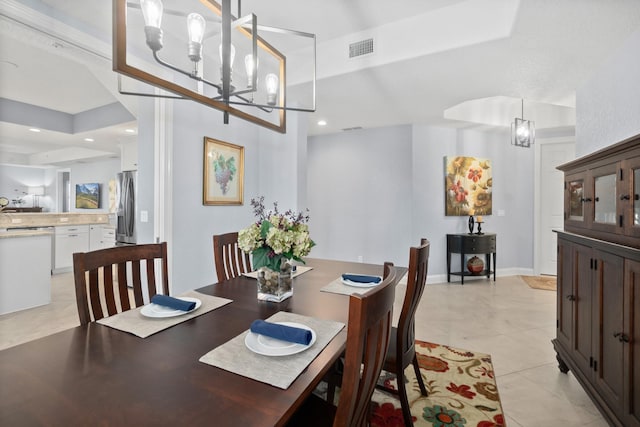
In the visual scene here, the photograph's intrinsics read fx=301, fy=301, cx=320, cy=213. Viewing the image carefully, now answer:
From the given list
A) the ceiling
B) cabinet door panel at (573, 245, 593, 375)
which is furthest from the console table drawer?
cabinet door panel at (573, 245, 593, 375)

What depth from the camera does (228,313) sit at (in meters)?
1.29

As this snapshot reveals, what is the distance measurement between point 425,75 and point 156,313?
2.93 meters

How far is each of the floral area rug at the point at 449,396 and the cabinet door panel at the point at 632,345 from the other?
1.89ft

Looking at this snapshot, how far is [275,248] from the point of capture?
136 centimetres

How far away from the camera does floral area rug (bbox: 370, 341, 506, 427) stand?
1687mm

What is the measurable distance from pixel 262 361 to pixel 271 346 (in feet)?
0.23

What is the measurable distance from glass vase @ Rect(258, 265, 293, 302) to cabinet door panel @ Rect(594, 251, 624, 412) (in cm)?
164

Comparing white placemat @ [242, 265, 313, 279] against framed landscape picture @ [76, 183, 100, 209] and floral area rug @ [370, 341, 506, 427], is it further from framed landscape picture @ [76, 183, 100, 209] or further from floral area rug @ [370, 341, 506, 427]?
framed landscape picture @ [76, 183, 100, 209]

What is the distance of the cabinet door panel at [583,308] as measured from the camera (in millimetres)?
1770

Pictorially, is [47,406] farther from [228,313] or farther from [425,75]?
[425,75]

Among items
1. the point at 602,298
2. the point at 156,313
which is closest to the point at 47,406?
the point at 156,313

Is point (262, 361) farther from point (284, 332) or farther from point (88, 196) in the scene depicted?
point (88, 196)

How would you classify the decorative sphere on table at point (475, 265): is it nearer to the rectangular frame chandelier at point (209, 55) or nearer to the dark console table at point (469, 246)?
the dark console table at point (469, 246)

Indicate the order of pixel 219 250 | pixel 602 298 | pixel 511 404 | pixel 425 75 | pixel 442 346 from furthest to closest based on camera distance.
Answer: pixel 425 75 < pixel 442 346 < pixel 219 250 < pixel 511 404 < pixel 602 298
